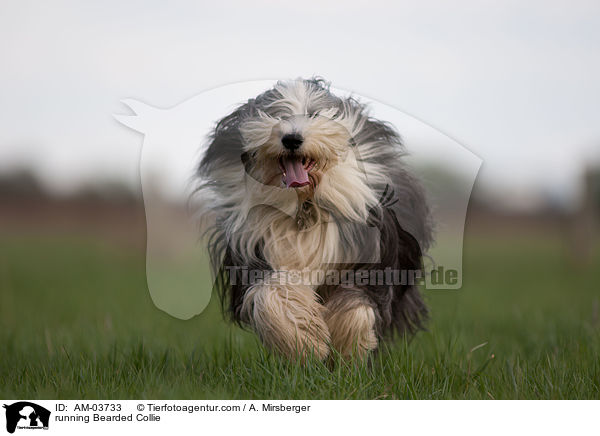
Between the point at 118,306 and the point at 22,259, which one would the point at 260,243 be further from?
the point at 22,259

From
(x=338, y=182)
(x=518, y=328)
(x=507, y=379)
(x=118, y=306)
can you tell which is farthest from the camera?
(x=118, y=306)

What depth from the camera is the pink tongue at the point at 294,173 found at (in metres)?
2.93

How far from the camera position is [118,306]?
6195mm

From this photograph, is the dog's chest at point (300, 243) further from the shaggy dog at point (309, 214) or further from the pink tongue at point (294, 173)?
the pink tongue at point (294, 173)

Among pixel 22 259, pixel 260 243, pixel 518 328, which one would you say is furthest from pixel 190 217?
pixel 22 259

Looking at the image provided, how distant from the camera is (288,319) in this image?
9.84 ft

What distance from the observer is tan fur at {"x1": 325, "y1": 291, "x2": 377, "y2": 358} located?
307 cm

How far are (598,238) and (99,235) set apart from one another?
7.83 metres
